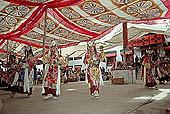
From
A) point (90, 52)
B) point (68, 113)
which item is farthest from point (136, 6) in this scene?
point (68, 113)

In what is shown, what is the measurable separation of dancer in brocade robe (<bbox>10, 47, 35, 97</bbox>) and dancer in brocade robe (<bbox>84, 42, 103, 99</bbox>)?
1.47 meters

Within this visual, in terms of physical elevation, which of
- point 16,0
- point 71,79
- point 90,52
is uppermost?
point 16,0

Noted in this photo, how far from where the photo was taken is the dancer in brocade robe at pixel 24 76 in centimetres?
Result: 407

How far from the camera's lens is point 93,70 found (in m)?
3.84

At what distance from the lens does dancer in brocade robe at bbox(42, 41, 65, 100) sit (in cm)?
368

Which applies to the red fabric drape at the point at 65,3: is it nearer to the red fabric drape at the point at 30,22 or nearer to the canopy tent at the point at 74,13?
the canopy tent at the point at 74,13

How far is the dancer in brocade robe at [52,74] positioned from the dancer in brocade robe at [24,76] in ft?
1.85

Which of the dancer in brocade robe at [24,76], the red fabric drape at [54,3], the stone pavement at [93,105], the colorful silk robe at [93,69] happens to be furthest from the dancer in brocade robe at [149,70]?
the dancer in brocade robe at [24,76]

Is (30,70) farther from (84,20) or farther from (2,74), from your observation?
(2,74)

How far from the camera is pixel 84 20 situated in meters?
6.33

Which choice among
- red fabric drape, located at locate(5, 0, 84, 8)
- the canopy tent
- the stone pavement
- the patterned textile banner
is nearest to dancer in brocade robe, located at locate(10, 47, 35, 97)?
the stone pavement

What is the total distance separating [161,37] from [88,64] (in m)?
11.9

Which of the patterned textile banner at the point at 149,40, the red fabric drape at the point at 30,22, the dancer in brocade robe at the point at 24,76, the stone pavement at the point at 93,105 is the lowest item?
the stone pavement at the point at 93,105

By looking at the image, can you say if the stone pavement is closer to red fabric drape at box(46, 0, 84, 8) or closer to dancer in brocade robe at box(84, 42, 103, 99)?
dancer in brocade robe at box(84, 42, 103, 99)
